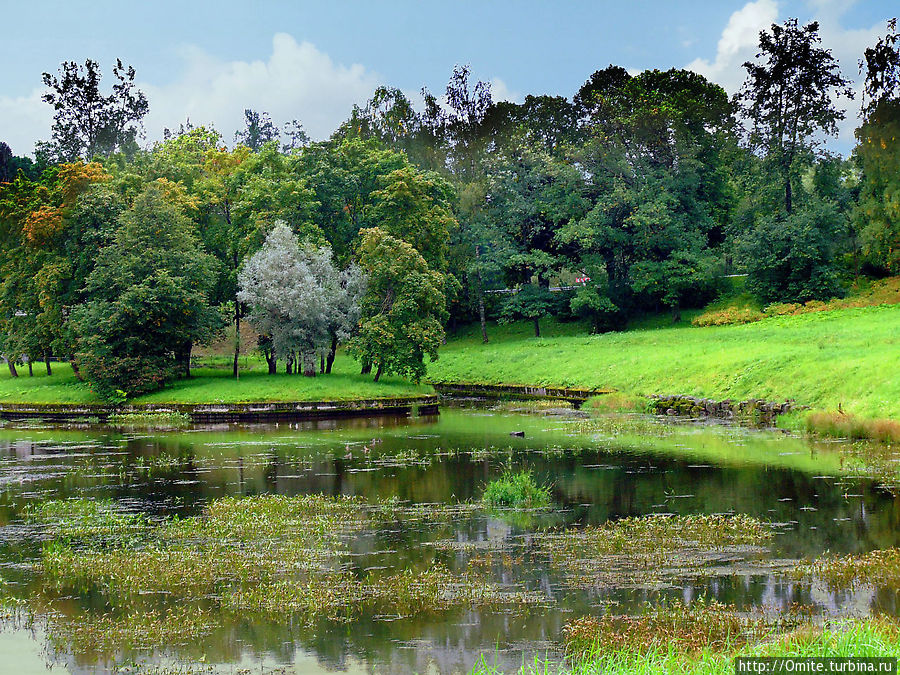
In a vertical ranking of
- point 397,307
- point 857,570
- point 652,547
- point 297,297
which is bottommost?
point 652,547

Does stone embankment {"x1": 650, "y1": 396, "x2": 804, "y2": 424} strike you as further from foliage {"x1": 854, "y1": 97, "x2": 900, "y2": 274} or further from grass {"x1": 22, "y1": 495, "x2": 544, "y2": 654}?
foliage {"x1": 854, "y1": 97, "x2": 900, "y2": 274}

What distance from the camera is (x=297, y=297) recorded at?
48375 mm

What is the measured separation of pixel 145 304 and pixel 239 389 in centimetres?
716

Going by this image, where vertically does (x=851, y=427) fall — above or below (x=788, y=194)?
below

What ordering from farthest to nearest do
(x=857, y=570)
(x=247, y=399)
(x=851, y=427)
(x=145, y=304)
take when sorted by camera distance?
(x=145, y=304) < (x=247, y=399) < (x=851, y=427) < (x=857, y=570)

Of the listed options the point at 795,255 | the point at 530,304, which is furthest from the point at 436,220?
the point at 795,255

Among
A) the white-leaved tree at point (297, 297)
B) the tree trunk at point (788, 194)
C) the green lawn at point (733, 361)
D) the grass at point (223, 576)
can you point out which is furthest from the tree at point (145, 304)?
the tree trunk at point (788, 194)

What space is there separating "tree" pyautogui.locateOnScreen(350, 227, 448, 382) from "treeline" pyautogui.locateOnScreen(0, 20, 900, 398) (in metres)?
0.12

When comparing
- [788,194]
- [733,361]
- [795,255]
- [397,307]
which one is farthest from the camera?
[788,194]

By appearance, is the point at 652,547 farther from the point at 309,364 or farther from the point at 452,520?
the point at 309,364

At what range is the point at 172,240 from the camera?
50781 mm

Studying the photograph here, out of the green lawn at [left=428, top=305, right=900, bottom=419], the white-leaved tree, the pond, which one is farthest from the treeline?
the pond

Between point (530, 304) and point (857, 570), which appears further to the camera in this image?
point (530, 304)

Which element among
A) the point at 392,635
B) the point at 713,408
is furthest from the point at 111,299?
the point at 392,635
